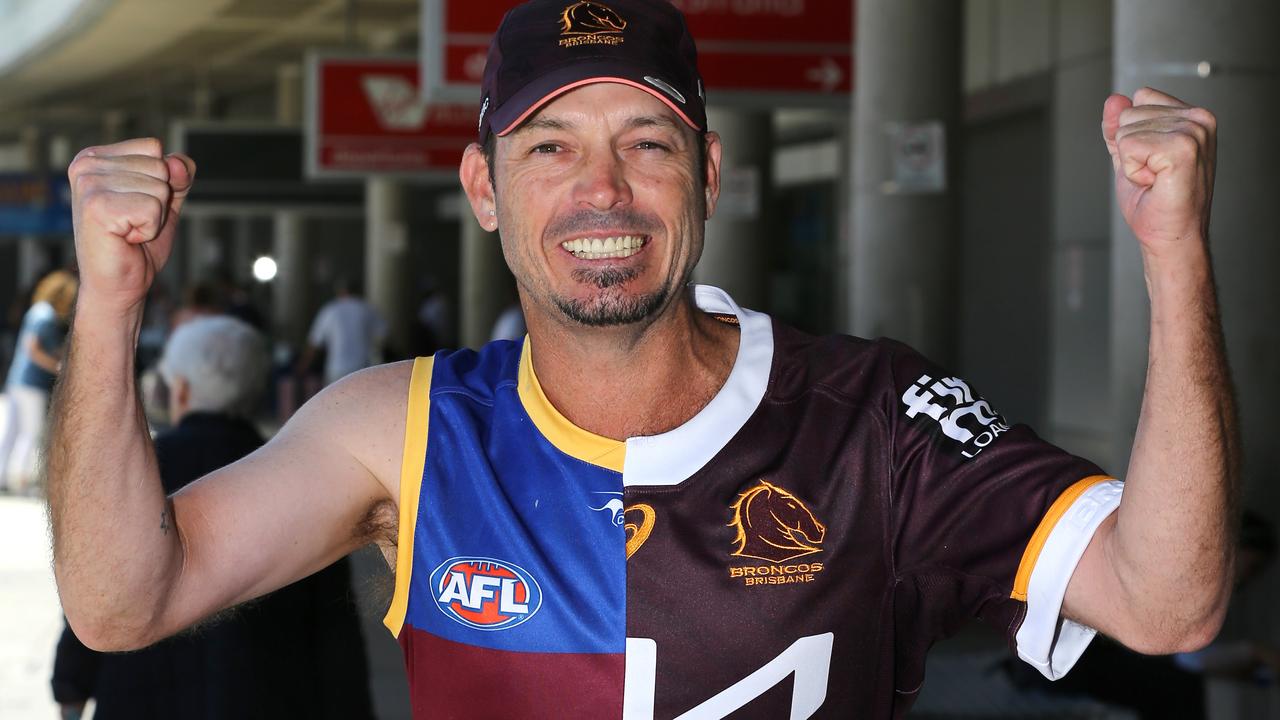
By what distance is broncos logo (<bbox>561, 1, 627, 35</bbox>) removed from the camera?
2.61 meters

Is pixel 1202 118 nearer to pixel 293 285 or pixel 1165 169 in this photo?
pixel 1165 169

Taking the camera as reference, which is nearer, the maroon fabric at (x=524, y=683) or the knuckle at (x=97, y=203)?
the knuckle at (x=97, y=203)

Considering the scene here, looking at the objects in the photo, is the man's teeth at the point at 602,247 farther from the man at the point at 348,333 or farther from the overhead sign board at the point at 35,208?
the overhead sign board at the point at 35,208

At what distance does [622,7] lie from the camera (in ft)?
8.71

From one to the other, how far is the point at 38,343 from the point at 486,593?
11.5 meters

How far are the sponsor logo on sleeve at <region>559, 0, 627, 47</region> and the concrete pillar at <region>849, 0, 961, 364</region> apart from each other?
6.92 meters

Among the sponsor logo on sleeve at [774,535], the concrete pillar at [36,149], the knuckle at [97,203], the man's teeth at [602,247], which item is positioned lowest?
the sponsor logo on sleeve at [774,535]

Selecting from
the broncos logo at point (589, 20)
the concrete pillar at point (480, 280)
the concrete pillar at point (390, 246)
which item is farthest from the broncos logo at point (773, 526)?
the concrete pillar at point (390, 246)

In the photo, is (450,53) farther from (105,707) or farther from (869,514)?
(869,514)

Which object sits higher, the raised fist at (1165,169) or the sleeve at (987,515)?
the raised fist at (1165,169)

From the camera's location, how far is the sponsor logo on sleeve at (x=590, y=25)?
102 inches

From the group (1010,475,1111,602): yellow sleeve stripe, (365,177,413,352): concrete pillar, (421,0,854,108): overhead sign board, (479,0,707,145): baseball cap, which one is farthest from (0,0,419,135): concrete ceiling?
(1010,475,1111,602): yellow sleeve stripe

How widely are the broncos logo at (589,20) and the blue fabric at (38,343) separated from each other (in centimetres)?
1050

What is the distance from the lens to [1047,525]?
239 cm
